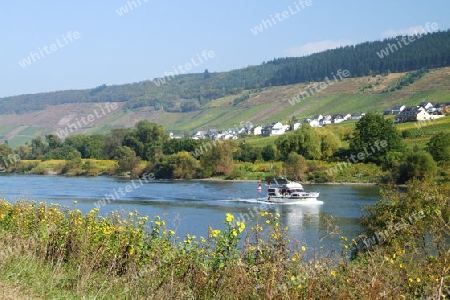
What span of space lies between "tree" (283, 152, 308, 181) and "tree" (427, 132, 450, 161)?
15.0m

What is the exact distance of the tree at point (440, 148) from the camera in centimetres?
6669

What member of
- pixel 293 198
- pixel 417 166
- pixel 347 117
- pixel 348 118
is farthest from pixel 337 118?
pixel 293 198

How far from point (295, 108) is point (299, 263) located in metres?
173

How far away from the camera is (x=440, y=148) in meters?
Result: 67.6

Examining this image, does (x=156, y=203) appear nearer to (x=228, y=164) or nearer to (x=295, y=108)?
(x=228, y=164)

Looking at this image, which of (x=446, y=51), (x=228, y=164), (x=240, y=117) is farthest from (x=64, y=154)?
(x=446, y=51)

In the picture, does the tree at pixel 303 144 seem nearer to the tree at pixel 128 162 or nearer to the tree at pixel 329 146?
the tree at pixel 329 146

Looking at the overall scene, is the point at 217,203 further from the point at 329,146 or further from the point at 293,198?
the point at 329,146

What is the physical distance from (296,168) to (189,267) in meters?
67.4

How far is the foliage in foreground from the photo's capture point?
638cm

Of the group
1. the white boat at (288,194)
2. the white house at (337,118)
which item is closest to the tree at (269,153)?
the white boat at (288,194)

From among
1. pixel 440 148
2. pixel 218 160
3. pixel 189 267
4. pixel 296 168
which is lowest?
pixel 440 148

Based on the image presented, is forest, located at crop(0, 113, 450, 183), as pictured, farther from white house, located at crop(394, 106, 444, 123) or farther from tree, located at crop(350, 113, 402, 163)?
white house, located at crop(394, 106, 444, 123)

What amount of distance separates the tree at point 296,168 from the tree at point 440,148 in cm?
1496
